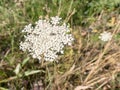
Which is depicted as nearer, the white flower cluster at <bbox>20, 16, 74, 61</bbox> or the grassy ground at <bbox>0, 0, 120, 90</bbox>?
the white flower cluster at <bbox>20, 16, 74, 61</bbox>

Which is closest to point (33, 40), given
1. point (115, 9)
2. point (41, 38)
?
point (41, 38)

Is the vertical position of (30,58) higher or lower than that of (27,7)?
lower

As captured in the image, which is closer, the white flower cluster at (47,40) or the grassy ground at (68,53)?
the white flower cluster at (47,40)

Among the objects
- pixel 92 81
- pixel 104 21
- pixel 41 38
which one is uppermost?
pixel 104 21

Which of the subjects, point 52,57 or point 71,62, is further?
point 71,62

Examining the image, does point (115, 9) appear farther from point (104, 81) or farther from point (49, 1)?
point (104, 81)

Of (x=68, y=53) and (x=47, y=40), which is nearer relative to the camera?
(x=47, y=40)

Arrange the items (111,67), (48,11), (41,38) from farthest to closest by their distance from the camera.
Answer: (48,11), (111,67), (41,38)

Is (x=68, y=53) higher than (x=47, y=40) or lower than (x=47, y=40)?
higher
